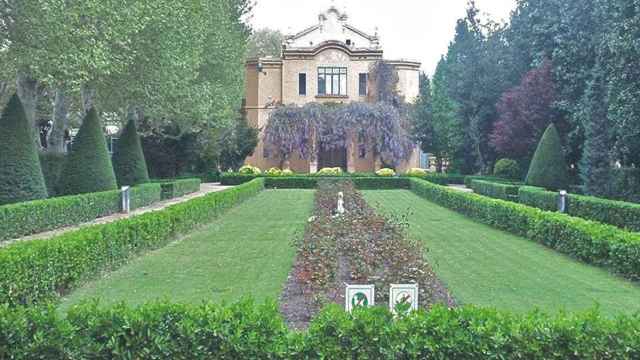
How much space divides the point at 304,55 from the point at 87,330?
43556 mm

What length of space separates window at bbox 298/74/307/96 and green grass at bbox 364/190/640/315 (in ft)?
104

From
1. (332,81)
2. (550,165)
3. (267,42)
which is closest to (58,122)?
(550,165)

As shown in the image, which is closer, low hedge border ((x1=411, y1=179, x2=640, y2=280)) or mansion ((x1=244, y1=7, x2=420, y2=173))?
low hedge border ((x1=411, y1=179, x2=640, y2=280))

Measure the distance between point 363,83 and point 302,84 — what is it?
446 centimetres

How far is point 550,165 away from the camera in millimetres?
28094

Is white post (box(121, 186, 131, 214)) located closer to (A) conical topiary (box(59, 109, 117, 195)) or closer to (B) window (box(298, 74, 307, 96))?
(A) conical topiary (box(59, 109, 117, 195))

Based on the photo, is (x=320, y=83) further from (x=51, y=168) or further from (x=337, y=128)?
(x=51, y=168)

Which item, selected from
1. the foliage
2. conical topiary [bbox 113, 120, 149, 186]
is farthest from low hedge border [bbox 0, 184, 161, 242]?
the foliage

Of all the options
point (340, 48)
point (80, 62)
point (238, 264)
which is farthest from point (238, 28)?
point (238, 264)

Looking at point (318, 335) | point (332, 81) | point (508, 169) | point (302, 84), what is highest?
point (332, 81)

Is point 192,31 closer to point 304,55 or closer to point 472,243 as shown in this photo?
point 472,243

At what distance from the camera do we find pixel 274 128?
143 feet

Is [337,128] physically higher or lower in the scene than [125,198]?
higher

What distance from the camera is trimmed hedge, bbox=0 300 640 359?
498cm
